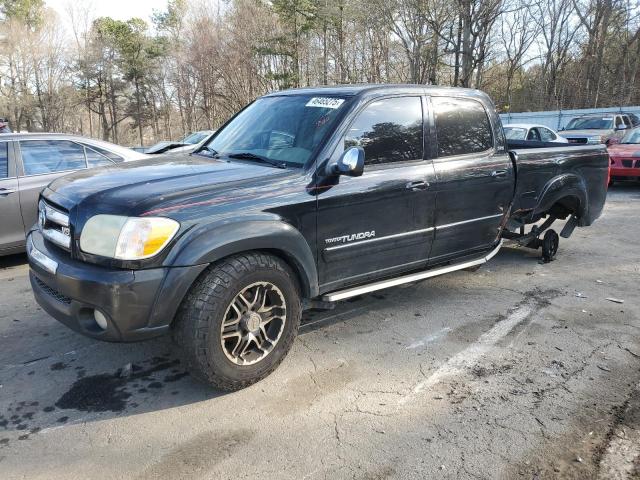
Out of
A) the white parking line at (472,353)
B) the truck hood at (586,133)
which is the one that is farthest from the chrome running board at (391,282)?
the truck hood at (586,133)

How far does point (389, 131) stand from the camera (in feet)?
13.0

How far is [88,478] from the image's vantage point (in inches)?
96.0

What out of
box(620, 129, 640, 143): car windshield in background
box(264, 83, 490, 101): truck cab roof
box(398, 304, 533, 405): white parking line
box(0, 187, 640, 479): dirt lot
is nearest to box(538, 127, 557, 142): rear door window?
box(620, 129, 640, 143): car windshield in background

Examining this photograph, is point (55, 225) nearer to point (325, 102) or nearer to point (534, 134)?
point (325, 102)

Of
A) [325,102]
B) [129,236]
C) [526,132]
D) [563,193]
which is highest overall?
[325,102]

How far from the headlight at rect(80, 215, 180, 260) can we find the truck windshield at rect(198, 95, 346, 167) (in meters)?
1.11

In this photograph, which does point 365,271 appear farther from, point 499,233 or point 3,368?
point 3,368

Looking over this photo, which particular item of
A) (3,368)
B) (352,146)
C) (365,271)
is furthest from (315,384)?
(3,368)

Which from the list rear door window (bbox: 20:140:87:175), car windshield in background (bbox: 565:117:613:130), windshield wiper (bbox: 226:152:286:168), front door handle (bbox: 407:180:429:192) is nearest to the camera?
windshield wiper (bbox: 226:152:286:168)

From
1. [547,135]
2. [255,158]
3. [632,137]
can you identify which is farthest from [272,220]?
[547,135]

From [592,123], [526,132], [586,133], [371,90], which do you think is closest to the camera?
[371,90]

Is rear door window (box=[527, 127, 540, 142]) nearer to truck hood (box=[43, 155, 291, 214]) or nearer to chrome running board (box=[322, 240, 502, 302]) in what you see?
chrome running board (box=[322, 240, 502, 302])

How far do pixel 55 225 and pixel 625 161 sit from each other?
40.8 feet

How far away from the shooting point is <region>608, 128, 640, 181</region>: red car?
11523 mm
